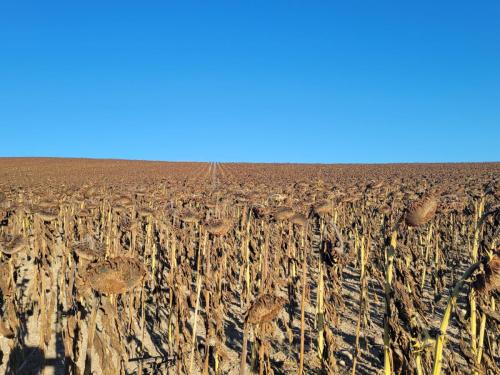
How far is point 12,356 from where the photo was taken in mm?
3703

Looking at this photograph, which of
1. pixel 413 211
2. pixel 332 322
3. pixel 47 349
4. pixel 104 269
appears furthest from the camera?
pixel 332 322


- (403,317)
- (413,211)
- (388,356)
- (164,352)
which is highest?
(413,211)

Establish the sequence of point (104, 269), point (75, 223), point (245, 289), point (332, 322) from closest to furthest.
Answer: point (104, 269) → point (332, 322) → point (245, 289) → point (75, 223)

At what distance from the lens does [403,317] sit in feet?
8.39

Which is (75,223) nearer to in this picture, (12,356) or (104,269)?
(12,356)

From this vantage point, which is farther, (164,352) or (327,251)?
(164,352)

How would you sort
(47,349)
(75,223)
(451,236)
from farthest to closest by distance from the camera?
1. (451,236)
2. (75,223)
3. (47,349)

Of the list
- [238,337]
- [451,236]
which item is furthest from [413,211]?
[451,236]

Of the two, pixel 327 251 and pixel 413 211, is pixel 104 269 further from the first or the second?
pixel 413 211

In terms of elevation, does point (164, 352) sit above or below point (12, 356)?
below

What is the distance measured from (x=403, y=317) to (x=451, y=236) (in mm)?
9824

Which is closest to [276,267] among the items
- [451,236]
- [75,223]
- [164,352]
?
[164,352]

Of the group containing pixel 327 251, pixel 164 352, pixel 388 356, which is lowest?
pixel 164 352

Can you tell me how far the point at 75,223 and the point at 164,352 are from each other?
205 inches
